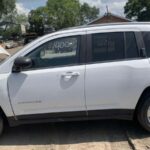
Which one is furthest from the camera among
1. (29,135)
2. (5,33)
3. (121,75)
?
(5,33)

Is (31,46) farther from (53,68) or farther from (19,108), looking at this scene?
(19,108)

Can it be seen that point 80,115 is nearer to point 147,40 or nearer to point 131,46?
point 131,46

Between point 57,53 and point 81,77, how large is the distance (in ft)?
1.98

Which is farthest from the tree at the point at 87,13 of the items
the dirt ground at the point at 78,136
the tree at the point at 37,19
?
the dirt ground at the point at 78,136

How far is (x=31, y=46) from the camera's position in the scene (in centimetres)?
593

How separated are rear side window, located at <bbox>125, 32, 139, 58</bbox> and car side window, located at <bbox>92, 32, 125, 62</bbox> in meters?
0.08

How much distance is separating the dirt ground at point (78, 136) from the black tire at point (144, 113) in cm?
22

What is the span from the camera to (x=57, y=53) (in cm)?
600

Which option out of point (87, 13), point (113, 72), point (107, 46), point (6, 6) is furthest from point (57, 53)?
point (87, 13)

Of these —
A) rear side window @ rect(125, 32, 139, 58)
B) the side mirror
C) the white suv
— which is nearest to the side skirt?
the white suv

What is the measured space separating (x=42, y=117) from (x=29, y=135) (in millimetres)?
676

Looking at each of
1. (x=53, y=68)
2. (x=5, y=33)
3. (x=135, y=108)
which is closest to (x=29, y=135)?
(x=53, y=68)

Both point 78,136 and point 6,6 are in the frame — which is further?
point 6,6

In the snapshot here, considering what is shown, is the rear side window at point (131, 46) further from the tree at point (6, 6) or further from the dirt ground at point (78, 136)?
the tree at point (6, 6)
